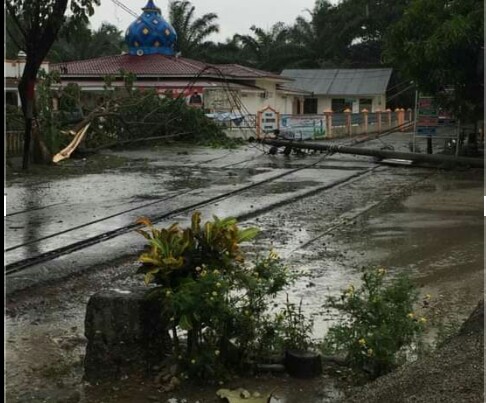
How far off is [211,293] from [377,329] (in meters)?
1.06

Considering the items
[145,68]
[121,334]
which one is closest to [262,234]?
[121,334]

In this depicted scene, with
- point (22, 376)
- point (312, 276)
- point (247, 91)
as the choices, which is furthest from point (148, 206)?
point (247, 91)

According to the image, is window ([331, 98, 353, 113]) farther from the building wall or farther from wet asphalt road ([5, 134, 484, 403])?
wet asphalt road ([5, 134, 484, 403])

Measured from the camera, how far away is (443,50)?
722 inches

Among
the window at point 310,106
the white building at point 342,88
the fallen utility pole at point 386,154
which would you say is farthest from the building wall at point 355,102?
the fallen utility pole at point 386,154

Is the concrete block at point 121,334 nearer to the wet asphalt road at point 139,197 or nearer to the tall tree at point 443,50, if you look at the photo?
the wet asphalt road at point 139,197

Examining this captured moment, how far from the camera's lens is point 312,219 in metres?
12.2

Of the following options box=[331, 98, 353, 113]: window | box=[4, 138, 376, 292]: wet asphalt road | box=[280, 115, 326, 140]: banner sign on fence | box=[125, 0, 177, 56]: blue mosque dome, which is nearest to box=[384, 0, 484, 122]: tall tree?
box=[4, 138, 376, 292]: wet asphalt road

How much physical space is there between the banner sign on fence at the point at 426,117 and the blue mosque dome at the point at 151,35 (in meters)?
21.6

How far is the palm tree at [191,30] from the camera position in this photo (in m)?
55.4

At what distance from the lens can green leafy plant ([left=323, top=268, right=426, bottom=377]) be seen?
4.63 m

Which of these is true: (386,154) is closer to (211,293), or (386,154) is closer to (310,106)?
(211,293)

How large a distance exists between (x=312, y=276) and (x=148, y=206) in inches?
235

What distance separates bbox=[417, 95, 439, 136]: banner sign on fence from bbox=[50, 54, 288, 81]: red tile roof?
15095mm
